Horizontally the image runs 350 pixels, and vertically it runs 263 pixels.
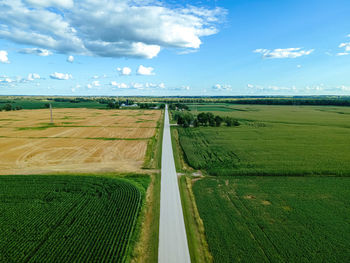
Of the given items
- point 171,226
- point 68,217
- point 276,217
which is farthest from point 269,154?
point 68,217

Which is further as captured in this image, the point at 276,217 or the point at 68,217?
the point at 276,217

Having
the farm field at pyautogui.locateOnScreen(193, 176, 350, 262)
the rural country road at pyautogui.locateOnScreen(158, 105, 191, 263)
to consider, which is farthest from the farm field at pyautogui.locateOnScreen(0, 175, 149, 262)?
the farm field at pyautogui.locateOnScreen(193, 176, 350, 262)

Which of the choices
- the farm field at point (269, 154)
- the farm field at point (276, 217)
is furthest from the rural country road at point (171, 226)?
the farm field at point (269, 154)

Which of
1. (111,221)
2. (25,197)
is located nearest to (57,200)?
(25,197)

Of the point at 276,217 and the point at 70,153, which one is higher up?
the point at 70,153

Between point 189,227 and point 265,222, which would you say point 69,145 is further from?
point 265,222

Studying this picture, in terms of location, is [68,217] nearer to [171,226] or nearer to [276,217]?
[171,226]
